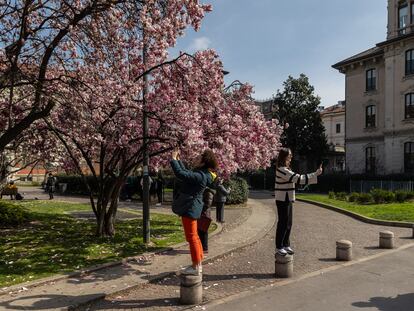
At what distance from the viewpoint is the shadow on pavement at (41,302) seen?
575cm

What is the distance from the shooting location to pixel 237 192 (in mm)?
21859

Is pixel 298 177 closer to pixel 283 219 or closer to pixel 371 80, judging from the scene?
pixel 283 219

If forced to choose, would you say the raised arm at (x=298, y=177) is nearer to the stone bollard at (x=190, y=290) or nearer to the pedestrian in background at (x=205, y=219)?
the pedestrian in background at (x=205, y=219)

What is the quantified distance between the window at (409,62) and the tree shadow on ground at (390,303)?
111 ft

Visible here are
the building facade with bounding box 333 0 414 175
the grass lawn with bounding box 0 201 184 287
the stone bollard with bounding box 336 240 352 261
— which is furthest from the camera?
the building facade with bounding box 333 0 414 175

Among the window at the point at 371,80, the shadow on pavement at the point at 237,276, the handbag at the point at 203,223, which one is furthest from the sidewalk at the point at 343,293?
the window at the point at 371,80

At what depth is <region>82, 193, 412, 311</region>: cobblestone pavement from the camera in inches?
245

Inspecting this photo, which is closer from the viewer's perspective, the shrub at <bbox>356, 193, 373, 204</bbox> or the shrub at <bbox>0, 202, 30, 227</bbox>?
the shrub at <bbox>0, 202, 30, 227</bbox>

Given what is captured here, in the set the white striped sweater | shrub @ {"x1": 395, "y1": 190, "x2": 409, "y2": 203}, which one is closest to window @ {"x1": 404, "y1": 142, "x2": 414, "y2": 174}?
shrub @ {"x1": 395, "y1": 190, "x2": 409, "y2": 203}

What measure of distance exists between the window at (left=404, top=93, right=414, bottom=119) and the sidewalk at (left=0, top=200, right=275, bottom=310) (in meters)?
30.2

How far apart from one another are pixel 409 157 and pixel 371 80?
8400 mm

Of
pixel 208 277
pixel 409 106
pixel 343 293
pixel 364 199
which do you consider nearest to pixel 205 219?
pixel 208 277

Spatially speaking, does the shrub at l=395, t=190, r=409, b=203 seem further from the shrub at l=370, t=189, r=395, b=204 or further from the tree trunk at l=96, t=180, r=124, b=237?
the tree trunk at l=96, t=180, r=124, b=237

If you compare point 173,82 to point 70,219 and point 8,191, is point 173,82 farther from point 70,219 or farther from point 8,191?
point 8,191
